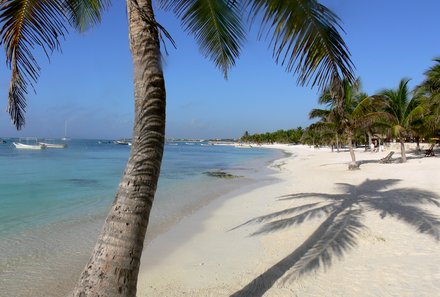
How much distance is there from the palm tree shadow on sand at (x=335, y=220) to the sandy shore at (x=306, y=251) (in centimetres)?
2

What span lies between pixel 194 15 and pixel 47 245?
19.3ft

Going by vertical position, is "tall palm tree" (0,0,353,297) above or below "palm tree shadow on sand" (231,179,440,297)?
above

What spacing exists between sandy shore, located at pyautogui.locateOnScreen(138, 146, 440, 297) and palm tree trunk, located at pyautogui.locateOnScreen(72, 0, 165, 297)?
216cm

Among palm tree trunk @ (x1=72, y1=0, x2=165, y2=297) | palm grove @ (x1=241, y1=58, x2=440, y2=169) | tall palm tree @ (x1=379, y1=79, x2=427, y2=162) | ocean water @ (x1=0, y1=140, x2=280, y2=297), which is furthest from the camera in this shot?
tall palm tree @ (x1=379, y1=79, x2=427, y2=162)

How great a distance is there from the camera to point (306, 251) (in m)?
5.80

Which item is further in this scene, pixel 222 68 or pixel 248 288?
pixel 222 68

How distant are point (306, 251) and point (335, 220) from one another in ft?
6.70

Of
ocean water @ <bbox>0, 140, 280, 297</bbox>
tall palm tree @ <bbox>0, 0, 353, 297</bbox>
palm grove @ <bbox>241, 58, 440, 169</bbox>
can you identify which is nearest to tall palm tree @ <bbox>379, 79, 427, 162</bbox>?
palm grove @ <bbox>241, 58, 440, 169</bbox>

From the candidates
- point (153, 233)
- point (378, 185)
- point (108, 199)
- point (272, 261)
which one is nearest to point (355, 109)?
point (378, 185)

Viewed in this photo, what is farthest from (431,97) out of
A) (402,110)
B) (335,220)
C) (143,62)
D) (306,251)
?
(143,62)

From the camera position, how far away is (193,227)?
8.90m

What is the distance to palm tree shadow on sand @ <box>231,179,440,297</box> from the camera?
5.04 m

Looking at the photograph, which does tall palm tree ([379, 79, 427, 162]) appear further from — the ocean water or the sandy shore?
the sandy shore

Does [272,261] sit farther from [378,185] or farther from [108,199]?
[108,199]
